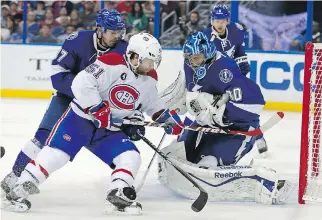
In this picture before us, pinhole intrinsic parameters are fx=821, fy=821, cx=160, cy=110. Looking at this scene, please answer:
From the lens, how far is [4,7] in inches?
351

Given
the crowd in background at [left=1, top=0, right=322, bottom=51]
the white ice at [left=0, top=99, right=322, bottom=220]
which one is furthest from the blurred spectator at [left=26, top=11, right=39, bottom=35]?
the white ice at [left=0, top=99, right=322, bottom=220]

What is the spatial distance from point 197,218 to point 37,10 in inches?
228

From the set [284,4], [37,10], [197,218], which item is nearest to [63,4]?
[37,10]

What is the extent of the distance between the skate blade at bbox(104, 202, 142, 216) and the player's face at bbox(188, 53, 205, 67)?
78 cm

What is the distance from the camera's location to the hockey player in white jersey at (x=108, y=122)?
3.52 metres

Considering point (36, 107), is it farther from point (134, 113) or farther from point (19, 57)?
point (134, 113)

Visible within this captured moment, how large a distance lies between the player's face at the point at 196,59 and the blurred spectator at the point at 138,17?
15.9 feet

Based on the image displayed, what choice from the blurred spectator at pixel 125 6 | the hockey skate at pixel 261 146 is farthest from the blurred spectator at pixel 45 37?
the hockey skate at pixel 261 146

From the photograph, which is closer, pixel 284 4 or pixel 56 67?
pixel 56 67

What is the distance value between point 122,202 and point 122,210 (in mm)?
51

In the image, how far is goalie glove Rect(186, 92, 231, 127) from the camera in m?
4.02

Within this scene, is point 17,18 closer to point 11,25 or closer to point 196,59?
point 11,25

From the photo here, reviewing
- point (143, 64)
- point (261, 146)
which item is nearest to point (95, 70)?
point (143, 64)

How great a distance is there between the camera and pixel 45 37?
888 cm
